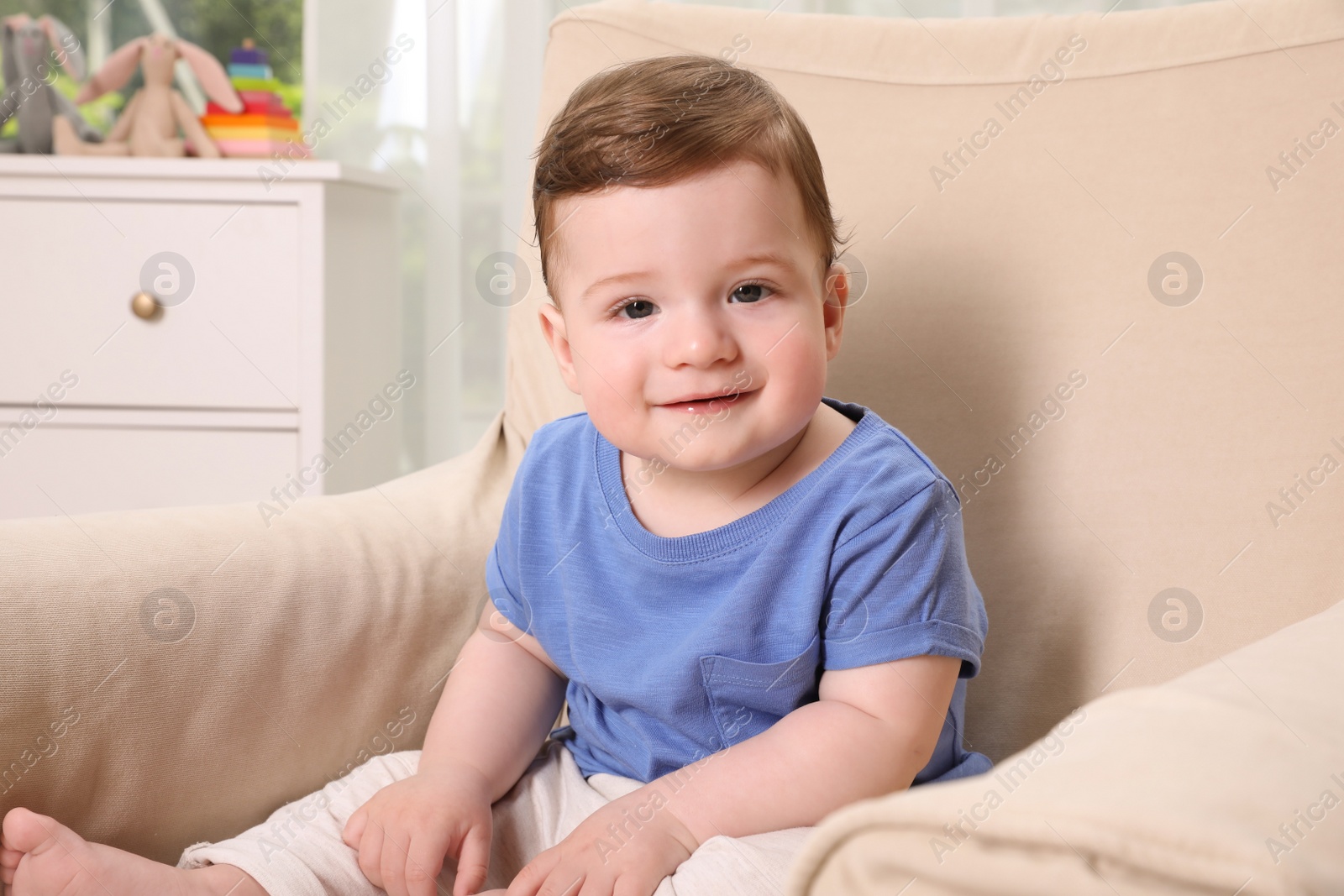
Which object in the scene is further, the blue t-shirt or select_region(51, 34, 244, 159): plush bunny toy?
select_region(51, 34, 244, 159): plush bunny toy

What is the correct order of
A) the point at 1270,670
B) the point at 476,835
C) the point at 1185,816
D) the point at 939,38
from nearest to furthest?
the point at 1185,816
the point at 1270,670
the point at 476,835
the point at 939,38

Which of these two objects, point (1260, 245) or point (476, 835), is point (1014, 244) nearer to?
point (1260, 245)

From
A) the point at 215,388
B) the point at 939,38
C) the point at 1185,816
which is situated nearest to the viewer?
the point at 1185,816

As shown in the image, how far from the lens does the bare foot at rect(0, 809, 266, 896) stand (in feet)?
2.03

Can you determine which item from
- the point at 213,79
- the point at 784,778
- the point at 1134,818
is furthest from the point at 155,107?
the point at 1134,818

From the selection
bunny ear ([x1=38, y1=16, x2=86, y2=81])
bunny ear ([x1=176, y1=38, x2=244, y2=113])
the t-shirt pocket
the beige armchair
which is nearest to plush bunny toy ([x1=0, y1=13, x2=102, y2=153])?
bunny ear ([x1=38, y1=16, x2=86, y2=81])

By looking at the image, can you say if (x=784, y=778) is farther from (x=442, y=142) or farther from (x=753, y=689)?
(x=442, y=142)

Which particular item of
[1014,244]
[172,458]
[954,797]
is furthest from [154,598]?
[172,458]

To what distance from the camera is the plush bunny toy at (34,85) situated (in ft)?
5.13

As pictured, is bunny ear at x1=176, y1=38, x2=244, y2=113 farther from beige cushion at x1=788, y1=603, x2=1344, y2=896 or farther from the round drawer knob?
beige cushion at x1=788, y1=603, x2=1344, y2=896

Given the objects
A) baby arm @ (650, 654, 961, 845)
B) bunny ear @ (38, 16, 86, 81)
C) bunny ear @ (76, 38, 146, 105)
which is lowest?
baby arm @ (650, 654, 961, 845)

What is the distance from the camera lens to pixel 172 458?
1436 mm

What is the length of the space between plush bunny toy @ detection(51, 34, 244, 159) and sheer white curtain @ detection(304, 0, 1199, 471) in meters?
0.20

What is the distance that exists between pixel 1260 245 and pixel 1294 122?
0.31 feet
